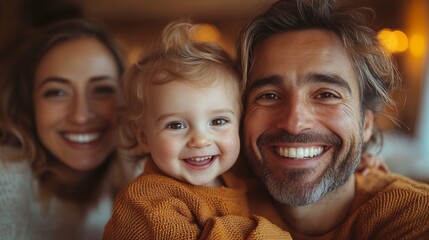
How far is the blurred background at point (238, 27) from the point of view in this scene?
3514 mm

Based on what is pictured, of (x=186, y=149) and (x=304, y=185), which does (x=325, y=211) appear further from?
(x=186, y=149)

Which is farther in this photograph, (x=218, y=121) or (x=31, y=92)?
(x=31, y=92)

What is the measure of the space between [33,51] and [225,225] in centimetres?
132

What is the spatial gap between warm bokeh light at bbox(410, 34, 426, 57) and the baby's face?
15.6ft

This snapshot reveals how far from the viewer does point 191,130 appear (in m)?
1.26

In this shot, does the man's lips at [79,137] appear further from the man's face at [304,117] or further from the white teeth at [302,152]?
the white teeth at [302,152]

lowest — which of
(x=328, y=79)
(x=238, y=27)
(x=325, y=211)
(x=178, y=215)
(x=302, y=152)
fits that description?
(x=325, y=211)

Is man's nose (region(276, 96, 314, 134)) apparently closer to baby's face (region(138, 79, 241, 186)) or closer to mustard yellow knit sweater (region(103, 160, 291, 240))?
baby's face (region(138, 79, 241, 186))

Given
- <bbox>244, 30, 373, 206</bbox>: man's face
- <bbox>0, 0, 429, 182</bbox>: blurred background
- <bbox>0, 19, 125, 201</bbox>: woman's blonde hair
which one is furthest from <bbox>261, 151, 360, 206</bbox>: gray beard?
<bbox>0, 19, 125, 201</bbox>: woman's blonde hair

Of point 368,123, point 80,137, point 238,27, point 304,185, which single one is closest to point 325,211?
point 304,185

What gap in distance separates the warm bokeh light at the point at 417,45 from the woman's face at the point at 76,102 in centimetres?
456

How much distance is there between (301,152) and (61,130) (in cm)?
110

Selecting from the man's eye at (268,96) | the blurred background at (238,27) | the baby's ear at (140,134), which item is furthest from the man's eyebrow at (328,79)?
the baby's ear at (140,134)

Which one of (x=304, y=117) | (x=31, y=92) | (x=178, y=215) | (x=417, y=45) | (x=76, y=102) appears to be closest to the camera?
(x=178, y=215)
